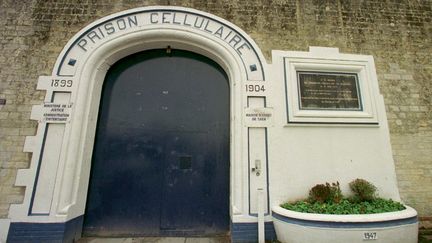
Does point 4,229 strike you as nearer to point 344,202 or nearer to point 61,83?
point 61,83

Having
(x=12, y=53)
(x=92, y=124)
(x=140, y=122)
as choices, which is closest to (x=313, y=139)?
(x=140, y=122)

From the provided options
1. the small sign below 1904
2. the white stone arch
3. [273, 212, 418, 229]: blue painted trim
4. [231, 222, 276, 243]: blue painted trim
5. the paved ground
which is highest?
the white stone arch

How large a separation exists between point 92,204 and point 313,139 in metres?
4.74

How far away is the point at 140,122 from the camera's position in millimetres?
5297

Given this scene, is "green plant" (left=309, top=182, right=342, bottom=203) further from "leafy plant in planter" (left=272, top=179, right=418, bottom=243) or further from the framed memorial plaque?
the framed memorial plaque

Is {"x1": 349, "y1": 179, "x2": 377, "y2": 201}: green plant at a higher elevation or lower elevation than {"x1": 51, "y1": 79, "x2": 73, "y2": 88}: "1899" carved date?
lower

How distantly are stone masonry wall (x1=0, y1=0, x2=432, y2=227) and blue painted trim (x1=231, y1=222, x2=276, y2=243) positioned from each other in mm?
2913

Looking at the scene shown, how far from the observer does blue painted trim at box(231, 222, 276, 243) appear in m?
4.35

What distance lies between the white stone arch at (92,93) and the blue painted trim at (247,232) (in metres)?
0.13

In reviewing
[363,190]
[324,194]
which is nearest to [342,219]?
[324,194]

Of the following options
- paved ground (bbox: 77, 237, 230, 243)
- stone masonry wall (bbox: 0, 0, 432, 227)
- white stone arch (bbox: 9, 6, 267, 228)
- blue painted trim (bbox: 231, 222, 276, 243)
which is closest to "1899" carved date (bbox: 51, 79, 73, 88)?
white stone arch (bbox: 9, 6, 267, 228)

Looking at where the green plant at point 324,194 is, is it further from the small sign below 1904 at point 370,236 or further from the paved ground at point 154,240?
the paved ground at point 154,240

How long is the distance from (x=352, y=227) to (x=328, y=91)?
277 centimetres

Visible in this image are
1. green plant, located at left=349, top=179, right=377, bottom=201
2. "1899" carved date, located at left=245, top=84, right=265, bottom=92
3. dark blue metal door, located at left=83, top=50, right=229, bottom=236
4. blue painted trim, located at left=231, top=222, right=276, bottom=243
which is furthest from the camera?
"1899" carved date, located at left=245, top=84, right=265, bottom=92
